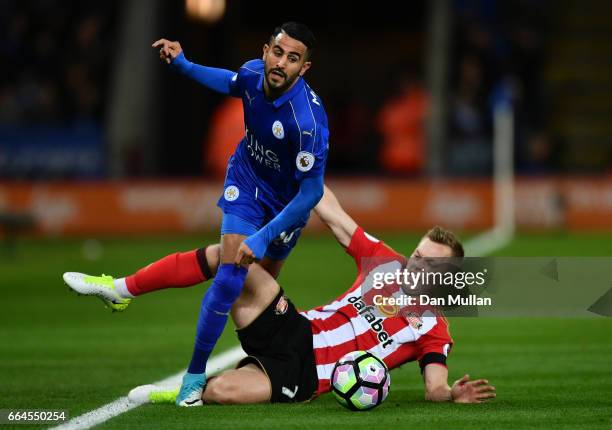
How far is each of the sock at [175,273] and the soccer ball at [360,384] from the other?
1.02 meters

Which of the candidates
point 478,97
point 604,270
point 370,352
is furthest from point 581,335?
point 478,97

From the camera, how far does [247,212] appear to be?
6.84m

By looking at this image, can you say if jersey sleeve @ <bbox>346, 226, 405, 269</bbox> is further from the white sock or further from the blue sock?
the white sock

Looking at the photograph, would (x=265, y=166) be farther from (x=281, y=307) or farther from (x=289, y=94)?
(x=281, y=307)

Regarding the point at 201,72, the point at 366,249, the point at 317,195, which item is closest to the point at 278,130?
the point at 317,195

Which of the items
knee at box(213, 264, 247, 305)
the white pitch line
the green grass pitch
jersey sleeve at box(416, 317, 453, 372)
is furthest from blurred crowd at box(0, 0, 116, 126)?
jersey sleeve at box(416, 317, 453, 372)

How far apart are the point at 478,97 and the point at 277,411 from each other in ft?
52.7

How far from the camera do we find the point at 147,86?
2191 centimetres

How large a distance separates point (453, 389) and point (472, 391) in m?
0.12

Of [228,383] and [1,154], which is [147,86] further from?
[228,383]


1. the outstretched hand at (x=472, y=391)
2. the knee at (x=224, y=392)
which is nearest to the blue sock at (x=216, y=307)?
the knee at (x=224, y=392)

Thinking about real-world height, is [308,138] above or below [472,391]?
above

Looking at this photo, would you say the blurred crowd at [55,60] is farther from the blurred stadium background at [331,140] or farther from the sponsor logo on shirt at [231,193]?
the sponsor logo on shirt at [231,193]

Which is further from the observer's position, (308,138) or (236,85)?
(236,85)
